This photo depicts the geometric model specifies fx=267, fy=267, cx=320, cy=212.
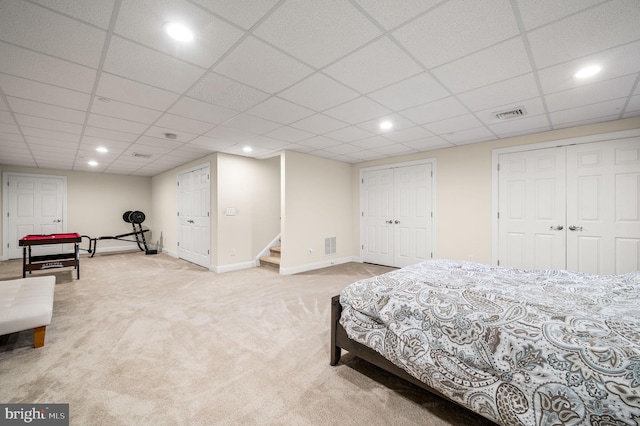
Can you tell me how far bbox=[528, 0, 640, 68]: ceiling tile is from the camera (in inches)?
62.1

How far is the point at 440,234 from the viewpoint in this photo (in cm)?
501

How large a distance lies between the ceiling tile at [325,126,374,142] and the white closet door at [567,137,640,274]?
2890 mm

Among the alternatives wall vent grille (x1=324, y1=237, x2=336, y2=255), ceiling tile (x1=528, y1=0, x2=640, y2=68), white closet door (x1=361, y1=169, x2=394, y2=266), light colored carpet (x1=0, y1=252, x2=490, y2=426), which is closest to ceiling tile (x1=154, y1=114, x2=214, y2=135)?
light colored carpet (x1=0, y1=252, x2=490, y2=426)

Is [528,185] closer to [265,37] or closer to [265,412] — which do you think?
[265,37]

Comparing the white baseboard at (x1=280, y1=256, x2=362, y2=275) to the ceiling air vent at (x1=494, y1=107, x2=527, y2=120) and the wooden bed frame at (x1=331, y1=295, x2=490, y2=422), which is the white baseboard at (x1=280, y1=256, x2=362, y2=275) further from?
the ceiling air vent at (x1=494, y1=107, x2=527, y2=120)

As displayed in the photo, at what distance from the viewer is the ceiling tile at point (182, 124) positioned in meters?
3.31

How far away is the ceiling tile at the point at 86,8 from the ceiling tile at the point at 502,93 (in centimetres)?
288

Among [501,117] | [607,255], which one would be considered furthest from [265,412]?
[607,255]

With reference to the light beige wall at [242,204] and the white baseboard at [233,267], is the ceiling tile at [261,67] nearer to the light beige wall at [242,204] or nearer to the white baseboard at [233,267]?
the light beige wall at [242,204]

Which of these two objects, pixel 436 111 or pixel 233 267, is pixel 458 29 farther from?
pixel 233 267

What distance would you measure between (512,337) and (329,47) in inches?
82.3

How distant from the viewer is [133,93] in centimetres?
260

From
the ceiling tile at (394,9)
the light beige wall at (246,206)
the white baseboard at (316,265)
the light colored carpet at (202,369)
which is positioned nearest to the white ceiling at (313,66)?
the ceiling tile at (394,9)

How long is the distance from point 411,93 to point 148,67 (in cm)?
234
